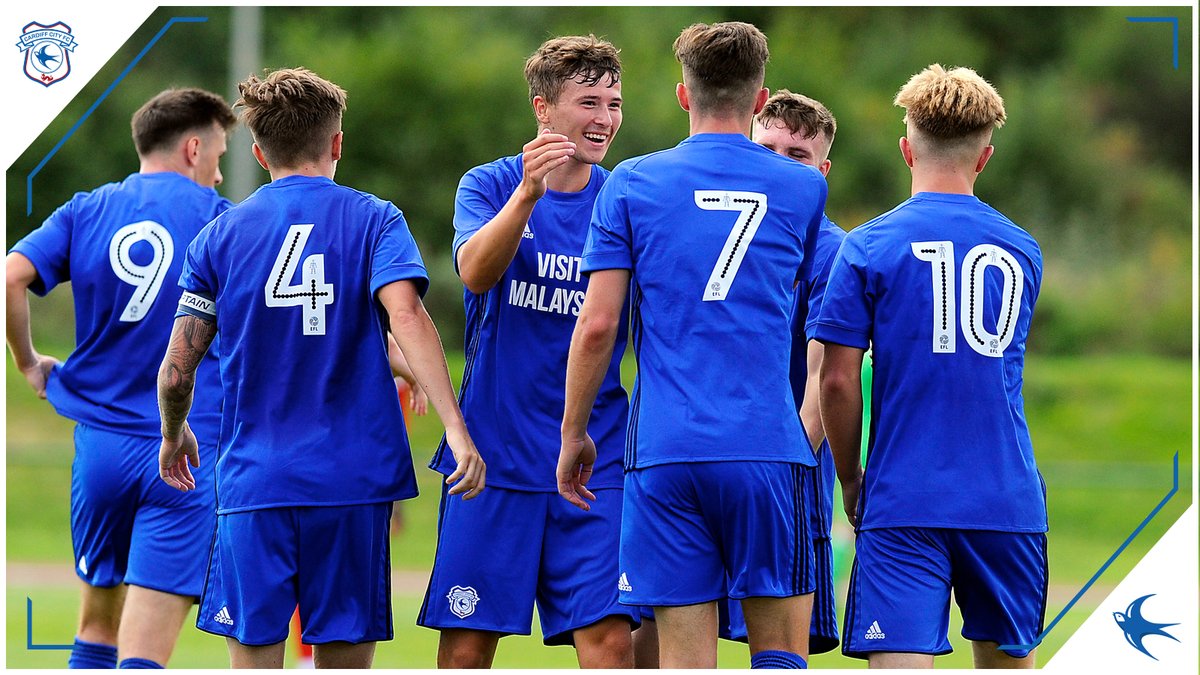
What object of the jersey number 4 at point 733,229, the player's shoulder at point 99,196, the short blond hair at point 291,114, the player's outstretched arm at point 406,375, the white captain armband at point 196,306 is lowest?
the player's outstretched arm at point 406,375

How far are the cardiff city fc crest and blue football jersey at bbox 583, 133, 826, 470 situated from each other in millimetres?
3329

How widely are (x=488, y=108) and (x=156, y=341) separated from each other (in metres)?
20.3

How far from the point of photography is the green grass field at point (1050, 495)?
1113 centimetres

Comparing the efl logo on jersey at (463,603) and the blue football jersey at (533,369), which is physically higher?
the blue football jersey at (533,369)

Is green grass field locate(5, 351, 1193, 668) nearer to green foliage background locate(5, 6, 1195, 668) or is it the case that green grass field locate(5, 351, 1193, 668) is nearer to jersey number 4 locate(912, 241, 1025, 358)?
green foliage background locate(5, 6, 1195, 668)

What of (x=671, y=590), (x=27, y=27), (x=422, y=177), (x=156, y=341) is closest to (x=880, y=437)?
(x=671, y=590)

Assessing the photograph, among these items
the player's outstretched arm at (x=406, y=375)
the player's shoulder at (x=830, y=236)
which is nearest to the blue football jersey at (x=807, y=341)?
the player's shoulder at (x=830, y=236)

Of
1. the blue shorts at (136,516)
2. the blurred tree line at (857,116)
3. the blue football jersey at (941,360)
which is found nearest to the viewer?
the blue football jersey at (941,360)

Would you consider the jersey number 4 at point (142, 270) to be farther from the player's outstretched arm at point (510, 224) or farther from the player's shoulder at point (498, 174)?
the player's outstretched arm at point (510, 224)

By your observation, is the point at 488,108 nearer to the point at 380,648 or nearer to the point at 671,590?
the point at 380,648

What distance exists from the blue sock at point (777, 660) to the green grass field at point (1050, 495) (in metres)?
5.87

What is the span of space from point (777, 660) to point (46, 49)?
14.4 feet

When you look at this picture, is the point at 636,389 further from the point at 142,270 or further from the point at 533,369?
the point at 142,270

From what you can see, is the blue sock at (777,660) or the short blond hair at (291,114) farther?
the short blond hair at (291,114)
